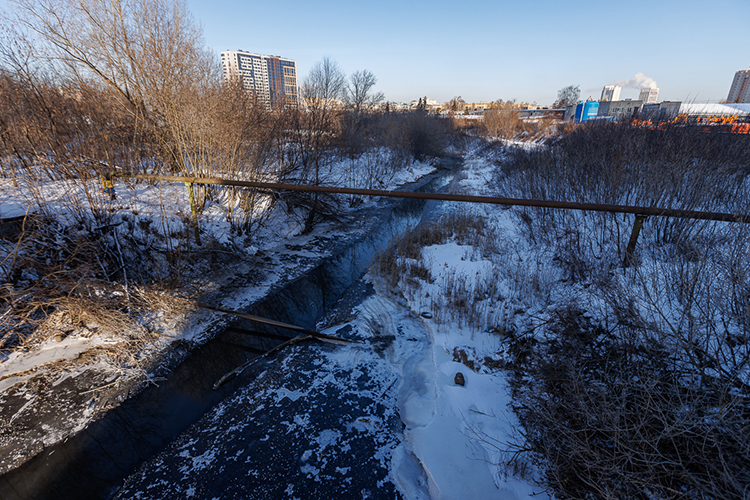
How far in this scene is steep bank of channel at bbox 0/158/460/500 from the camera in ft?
7.29

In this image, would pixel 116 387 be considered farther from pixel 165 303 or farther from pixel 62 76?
pixel 62 76

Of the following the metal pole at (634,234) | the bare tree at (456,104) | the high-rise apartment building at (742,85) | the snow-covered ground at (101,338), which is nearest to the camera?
the snow-covered ground at (101,338)

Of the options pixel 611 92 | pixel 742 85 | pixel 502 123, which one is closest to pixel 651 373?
pixel 502 123

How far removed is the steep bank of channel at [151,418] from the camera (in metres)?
2.22

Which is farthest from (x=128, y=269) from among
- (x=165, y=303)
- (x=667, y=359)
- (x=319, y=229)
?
(x=667, y=359)

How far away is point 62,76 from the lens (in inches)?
291

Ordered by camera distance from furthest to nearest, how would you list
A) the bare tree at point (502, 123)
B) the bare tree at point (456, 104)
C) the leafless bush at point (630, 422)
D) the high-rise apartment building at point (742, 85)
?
the bare tree at point (456, 104) < the high-rise apartment building at point (742, 85) < the bare tree at point (502, 123) < the leafless bush at point (630, 422)

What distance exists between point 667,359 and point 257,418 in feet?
9.58

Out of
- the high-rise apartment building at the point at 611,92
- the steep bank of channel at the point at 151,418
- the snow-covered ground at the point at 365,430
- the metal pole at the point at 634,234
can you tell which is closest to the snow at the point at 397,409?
the snow-covered ground at the point at 365,430

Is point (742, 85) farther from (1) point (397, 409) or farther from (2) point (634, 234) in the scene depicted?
(1) point (397, 409)

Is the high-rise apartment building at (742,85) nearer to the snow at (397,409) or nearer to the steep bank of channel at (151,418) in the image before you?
the snow at (397,409)

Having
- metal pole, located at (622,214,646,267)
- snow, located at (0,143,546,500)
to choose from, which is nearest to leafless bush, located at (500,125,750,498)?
metal pole, located at (622,214,646,267)

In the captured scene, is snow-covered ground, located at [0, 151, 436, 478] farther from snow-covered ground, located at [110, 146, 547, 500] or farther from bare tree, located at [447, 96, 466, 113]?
bare tree, located at [447, 96, 466, 113]

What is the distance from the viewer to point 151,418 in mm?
2779
